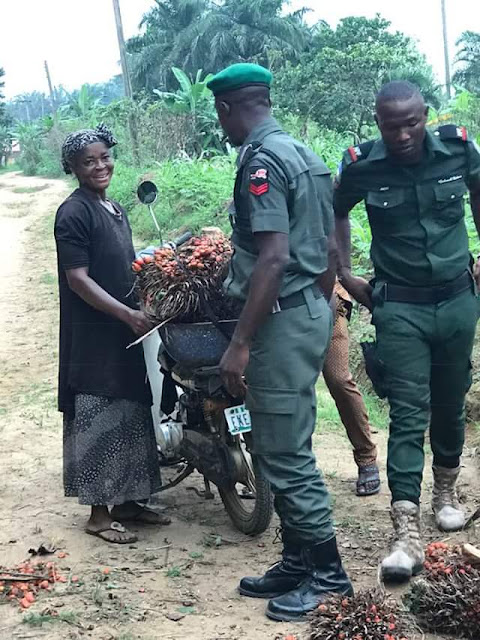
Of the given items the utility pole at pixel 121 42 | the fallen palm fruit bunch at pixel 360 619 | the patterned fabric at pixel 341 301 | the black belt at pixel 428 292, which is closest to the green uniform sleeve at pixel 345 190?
the black belt at pixel 428 292

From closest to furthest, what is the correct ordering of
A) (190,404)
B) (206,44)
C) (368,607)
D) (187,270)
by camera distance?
(368,607) → (187,270) → (190,404) → (206,44)

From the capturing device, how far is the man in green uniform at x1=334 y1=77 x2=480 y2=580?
372cm

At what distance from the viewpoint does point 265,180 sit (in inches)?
120

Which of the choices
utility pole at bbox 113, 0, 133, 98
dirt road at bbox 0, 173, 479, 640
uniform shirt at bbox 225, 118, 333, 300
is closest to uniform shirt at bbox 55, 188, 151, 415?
dirt road at bbox 0, 173, 479, 640

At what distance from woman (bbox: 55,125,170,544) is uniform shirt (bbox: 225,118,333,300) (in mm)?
993

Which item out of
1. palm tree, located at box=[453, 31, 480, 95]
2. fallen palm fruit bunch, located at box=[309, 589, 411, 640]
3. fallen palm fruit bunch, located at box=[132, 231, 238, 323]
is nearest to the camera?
fallen palm fruit bunch, located at box=[309, 589, 411, 640]

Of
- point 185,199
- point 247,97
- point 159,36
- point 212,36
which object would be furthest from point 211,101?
point 247,97

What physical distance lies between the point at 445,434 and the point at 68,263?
6.50ft

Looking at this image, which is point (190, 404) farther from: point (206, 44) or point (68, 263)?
point (206, 44)

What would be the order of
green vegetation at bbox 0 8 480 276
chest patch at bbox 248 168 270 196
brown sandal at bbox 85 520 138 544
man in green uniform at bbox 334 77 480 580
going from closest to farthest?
chest patch at bbox 248 168 270 196 < man in green uniform at bbox 334 77 480 580 < brown sandal at bbox 85 520 138 544 < green vegetation at bbox 0 8 480 276

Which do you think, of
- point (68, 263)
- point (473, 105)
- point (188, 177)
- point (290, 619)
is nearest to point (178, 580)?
point (290, 619)

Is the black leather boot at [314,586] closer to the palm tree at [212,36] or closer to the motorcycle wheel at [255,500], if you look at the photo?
the motorcycle wheel at [255,500]

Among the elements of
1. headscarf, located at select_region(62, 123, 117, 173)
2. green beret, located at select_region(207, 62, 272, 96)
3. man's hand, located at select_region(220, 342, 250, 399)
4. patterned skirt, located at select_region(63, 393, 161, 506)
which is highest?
green beret, located at select_region(207, 62, 272, 96)

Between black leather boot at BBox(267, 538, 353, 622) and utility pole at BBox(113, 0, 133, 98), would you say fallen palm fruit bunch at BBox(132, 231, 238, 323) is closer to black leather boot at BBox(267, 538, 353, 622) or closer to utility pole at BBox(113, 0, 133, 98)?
black leather boot at BBox(267, 538, 353, 622)
